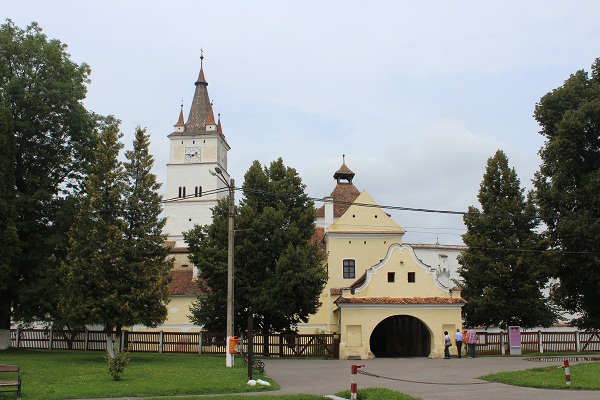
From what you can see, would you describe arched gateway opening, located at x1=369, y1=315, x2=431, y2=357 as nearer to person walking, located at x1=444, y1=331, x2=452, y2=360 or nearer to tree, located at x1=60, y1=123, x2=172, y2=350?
person walking, located at x1=444, y1=331, x2=452, y2=360

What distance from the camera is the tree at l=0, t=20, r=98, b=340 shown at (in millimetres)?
34188

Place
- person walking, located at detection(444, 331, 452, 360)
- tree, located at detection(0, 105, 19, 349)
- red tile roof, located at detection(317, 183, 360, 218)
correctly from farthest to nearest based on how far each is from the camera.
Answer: red tile roof, located at detection(317, 183, 360, 218) < person walking, located at detection(444, 331, 452, 360) < tree, located at detection(0, 105, 19, 349)

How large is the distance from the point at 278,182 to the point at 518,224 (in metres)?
16.2

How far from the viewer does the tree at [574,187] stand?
34.9 m

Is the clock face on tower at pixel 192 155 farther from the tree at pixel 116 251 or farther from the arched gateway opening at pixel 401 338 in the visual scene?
the tree at pixel 116 251

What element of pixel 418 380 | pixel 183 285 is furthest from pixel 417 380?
pixel 183 285

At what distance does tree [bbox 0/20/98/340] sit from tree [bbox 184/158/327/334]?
7.82m

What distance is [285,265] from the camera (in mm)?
34500

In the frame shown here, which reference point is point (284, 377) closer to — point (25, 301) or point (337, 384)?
point (337, 384)

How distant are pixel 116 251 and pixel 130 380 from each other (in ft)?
35.9

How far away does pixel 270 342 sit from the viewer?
118ft

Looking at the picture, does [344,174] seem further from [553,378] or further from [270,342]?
[553,378]

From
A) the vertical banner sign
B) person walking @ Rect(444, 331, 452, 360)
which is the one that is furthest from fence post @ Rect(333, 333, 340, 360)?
the vertical banner sign

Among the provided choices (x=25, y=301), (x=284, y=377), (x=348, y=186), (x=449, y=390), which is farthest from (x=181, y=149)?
(x=449, y=390)
